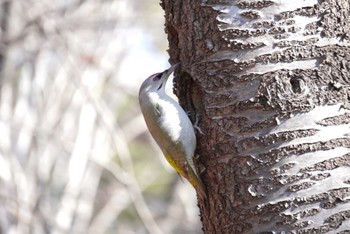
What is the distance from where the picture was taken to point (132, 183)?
18.2 ft

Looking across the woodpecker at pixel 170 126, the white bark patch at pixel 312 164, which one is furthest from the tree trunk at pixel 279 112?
the woodpecker at pixel 170 126

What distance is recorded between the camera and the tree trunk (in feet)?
8.29

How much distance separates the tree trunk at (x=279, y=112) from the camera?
2525 mm

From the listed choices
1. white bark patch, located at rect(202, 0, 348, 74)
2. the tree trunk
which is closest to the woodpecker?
the tree trunk

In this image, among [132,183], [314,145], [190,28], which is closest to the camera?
[314,145]

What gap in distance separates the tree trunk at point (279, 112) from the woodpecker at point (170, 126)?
0.19 m

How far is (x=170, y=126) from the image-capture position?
314 cm

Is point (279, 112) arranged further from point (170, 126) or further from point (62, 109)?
point (62, 109)

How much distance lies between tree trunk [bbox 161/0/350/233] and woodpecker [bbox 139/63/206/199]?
7.4 inches

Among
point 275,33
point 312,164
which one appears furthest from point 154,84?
point 312,164

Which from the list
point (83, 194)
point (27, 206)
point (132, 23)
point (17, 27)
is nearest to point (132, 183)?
point (27, 206)

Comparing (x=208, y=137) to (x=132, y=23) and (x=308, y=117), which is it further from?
(x=132, y=23)

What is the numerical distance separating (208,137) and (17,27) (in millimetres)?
3956

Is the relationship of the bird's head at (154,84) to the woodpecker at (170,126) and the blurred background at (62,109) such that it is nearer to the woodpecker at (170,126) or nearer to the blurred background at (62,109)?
the woodpecker at (170,126)
